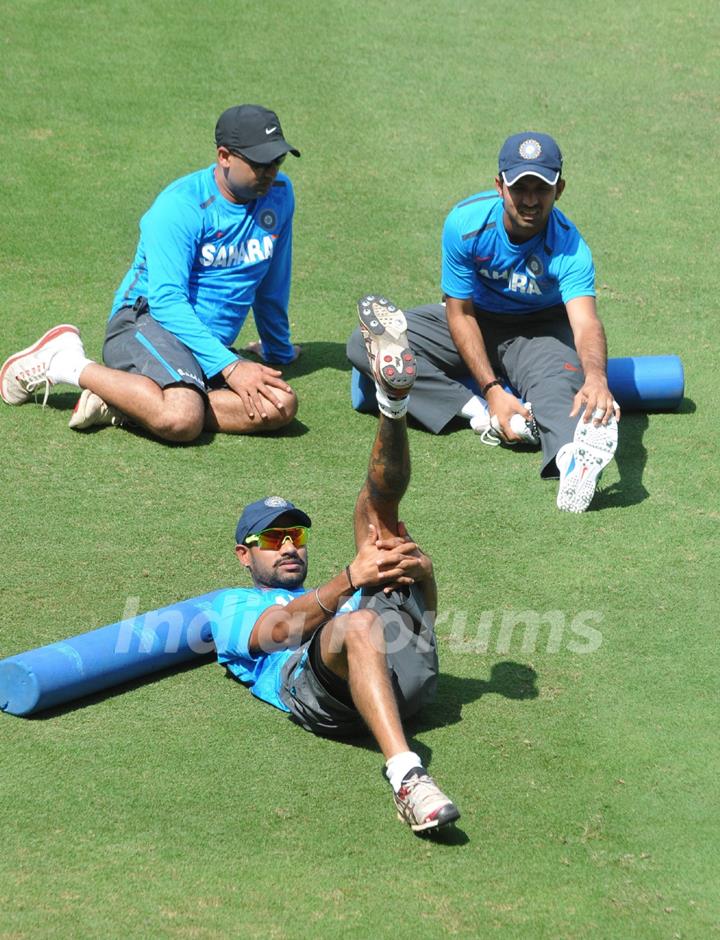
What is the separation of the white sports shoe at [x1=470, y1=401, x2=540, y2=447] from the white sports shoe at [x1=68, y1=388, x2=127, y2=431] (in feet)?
6.48

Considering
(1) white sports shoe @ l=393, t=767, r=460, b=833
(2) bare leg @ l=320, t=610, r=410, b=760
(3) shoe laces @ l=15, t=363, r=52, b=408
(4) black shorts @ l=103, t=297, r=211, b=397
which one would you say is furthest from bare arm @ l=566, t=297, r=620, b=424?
(3) shoe laces @ l=15, t=363, r=52, b=408

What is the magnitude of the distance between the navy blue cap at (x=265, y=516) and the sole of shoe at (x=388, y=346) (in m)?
0.92

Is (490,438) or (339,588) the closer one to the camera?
(339,588)

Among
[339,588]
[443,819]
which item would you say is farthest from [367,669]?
[443,819]

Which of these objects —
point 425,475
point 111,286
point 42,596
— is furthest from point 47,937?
point 111,286

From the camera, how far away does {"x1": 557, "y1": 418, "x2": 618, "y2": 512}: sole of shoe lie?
6.91 m

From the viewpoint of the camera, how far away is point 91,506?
6.84 m

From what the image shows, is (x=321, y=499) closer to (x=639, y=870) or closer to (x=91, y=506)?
(x=91, y=506)

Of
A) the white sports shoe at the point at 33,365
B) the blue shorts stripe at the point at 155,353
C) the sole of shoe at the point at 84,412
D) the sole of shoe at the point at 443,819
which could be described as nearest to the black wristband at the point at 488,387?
the blue shorts stripe at the point at 155,353

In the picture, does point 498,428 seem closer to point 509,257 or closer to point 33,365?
point 509,257

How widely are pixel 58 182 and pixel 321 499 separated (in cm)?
462

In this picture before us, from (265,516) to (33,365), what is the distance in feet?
8.86

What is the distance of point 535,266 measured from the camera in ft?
25.1

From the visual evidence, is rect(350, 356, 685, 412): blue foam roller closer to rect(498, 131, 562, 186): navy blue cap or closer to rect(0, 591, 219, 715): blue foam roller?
rect(498, 131, 562, 186): navy blue cap
